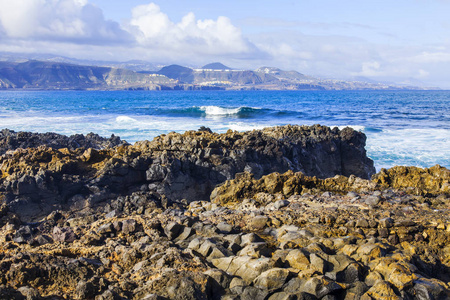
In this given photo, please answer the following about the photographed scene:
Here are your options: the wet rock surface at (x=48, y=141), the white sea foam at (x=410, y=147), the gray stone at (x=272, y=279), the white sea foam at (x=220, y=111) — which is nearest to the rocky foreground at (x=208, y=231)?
the gray stone at (x=272, y=279)

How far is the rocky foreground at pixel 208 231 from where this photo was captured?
4.84 metres

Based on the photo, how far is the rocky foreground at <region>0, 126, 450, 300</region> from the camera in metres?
4.84

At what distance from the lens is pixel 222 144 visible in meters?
13.9

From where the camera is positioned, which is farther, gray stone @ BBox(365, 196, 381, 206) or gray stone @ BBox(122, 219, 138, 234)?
gray stone @ BBox(365, 196, 381, 206)

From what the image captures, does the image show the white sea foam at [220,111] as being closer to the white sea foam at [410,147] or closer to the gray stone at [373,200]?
the white sea foam at [410,147]

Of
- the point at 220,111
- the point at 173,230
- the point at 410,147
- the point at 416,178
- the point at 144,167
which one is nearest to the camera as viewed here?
the point at 173,230

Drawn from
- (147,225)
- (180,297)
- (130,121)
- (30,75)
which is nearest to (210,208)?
(147,225)

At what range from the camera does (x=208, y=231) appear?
6.65 metres

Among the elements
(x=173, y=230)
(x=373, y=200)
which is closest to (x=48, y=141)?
(x=173, y=230)

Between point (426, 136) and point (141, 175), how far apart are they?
93.9 ft

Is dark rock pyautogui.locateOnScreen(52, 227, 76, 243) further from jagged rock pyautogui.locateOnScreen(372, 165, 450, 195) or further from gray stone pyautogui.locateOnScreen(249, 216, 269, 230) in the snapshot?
jagged rock pyautogui.locateOnScreen(372, 165, 450, 195)

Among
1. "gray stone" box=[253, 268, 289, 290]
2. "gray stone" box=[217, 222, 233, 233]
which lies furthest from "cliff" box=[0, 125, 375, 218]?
"gray stone" box=[253, 268, 289, 290]

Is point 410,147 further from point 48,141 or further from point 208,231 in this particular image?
point 208,231

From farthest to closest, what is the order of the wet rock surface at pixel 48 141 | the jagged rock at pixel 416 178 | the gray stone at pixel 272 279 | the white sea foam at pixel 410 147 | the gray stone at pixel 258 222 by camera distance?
the white sea foam at pixel 410 147 → the wet rock surface at pixel 48 141 → the jagged rock at pixel 416 178 → the gray stone at pixel 258 222 → the gray stone at pixel 272 279
